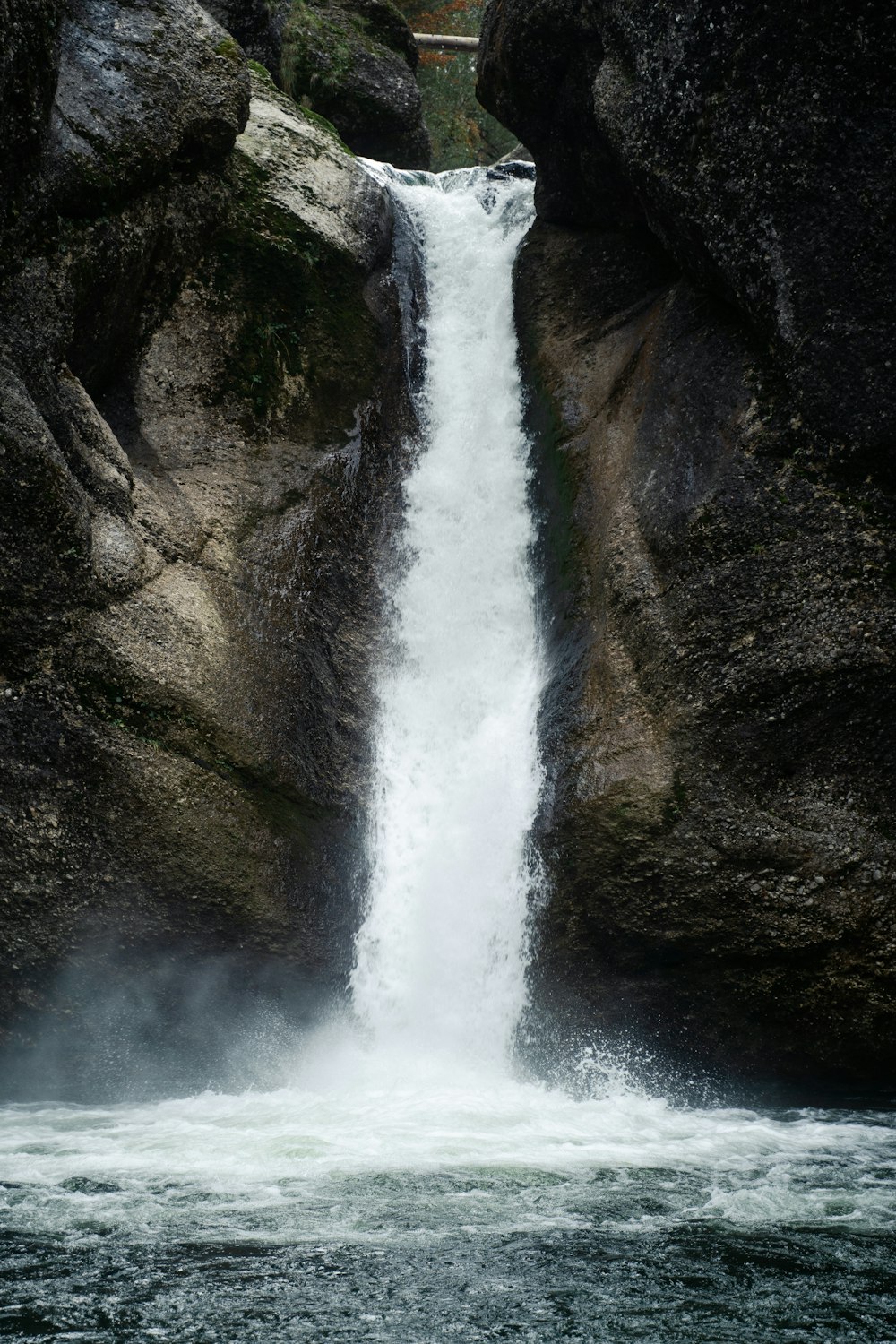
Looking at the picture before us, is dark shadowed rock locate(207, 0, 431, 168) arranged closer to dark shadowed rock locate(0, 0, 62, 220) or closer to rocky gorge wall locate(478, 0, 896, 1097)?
rocky gorge wall locate(478, 0, 896, 1097)

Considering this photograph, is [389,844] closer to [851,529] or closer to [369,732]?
[369,732]

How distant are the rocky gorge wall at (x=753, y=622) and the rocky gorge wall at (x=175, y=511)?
2.25 metres

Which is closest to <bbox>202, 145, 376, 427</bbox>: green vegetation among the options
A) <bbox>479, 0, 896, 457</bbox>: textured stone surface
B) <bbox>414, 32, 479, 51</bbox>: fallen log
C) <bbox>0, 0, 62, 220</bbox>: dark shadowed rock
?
<bbox>0, 0, 62, 220</bbox>: dark shadowed rock

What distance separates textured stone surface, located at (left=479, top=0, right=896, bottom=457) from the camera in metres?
7.77

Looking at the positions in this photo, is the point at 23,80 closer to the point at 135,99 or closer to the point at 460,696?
the point at 135,99

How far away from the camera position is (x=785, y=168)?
26.5 ft

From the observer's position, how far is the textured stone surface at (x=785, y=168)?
25.5 feet

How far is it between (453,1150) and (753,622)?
4.35 metres

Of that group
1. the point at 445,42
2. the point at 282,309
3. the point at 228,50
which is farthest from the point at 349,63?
the point at 282,309

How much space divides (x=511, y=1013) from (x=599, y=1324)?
4.21m

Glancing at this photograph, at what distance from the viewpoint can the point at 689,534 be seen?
340 inches

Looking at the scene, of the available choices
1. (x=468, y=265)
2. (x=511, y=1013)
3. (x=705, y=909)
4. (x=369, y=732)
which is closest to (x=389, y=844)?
(x=369, y=732)

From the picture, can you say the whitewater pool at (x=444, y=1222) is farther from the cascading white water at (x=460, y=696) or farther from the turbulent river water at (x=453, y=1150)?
the cascading white water at (x=460, y=696)

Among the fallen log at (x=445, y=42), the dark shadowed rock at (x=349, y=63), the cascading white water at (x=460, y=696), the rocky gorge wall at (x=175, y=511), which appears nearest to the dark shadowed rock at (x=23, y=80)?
the rocky gorge wall at (x=175, y=511)
